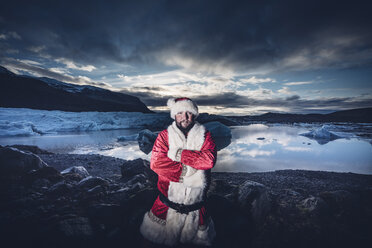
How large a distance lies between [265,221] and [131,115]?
119 feet

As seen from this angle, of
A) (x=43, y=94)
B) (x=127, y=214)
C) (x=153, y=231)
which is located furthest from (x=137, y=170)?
(x=43, y=94)

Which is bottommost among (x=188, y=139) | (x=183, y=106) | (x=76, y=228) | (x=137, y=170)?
(x=137, y=170)

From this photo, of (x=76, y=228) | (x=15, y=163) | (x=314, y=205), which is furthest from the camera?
(x=15, y=163)

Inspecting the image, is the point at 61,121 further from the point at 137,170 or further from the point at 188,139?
the point at 188,139

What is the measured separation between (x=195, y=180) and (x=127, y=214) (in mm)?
1542

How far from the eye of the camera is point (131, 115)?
118 ft

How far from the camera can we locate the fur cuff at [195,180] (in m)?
1.77

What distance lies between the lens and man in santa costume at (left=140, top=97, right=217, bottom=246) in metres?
1.74

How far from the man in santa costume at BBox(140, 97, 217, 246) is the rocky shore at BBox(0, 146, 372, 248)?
51 centimetres

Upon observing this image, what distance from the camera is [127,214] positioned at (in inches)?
100

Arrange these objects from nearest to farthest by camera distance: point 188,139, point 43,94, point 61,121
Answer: point 188,139 < point 61,121 < point 43,94

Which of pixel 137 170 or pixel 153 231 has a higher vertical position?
pixel 153 231

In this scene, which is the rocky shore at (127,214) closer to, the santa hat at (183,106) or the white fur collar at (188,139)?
the white fur collar at (188,139)

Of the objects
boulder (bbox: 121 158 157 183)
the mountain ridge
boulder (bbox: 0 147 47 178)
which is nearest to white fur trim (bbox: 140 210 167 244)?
boulder (bbox: 121 158 157 183)
